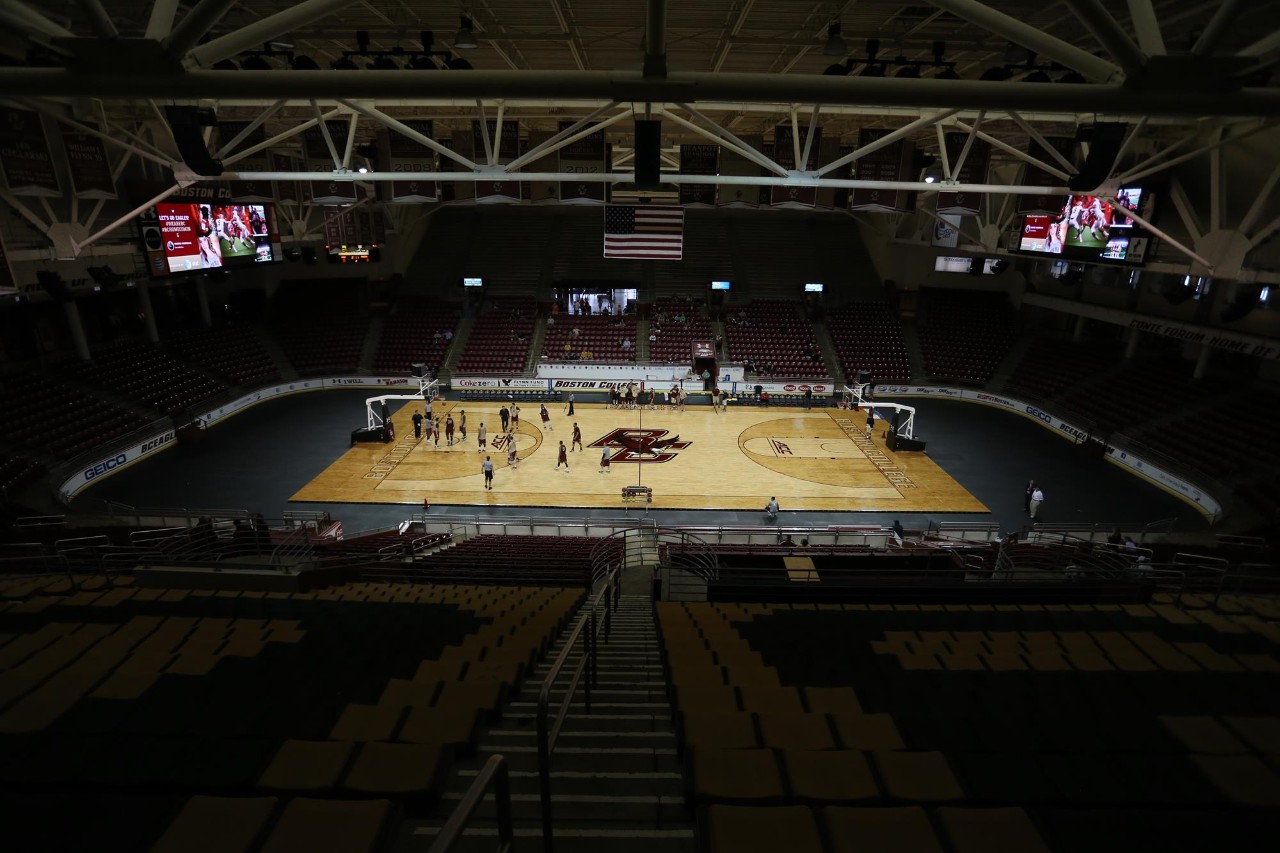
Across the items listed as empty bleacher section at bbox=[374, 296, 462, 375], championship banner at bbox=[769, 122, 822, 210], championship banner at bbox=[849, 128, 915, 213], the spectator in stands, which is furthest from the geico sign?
the spectator in stands

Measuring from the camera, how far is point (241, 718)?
4.56 metres

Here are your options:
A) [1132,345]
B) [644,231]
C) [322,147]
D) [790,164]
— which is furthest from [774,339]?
[322,147]

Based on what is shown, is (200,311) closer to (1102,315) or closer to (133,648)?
(133,648)

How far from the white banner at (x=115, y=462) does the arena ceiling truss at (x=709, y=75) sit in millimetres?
7153

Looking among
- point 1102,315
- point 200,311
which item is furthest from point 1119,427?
point 200,311

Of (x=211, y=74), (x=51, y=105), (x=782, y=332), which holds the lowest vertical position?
(x=782, y=332)

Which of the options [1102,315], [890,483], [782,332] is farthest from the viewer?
[782,332]

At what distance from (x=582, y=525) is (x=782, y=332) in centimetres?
Answer: 2230

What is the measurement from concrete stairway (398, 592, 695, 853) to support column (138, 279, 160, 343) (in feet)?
102

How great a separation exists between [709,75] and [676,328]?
30.5 m

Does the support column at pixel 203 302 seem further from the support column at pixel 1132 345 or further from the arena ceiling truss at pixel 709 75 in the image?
the support column at pixel 1132 345

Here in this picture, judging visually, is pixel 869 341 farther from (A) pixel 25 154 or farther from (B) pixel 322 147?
(A) pixel 25 154

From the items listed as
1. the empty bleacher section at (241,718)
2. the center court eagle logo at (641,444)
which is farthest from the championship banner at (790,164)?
the empty bleacher section at (241,718)

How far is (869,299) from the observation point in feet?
127
